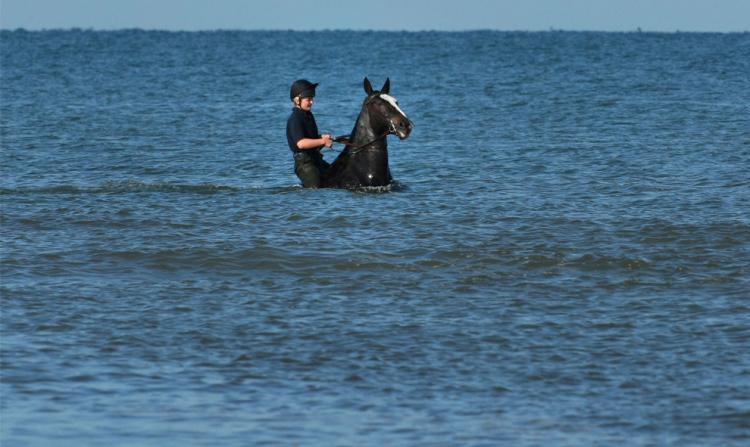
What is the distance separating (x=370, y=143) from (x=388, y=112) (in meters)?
0.55

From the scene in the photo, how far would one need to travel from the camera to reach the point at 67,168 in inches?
875

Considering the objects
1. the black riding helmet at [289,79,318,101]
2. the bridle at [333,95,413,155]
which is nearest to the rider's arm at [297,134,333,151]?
the bridle at [333,95,413,155]

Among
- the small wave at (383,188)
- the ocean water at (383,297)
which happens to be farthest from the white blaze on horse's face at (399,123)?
the small wave at (383,188)

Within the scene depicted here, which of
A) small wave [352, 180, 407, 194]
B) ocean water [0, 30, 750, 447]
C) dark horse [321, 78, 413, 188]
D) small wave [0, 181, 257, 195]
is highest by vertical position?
dark horse [321, 78, 413, 188]

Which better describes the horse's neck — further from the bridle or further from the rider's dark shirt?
the rider's dark shirt

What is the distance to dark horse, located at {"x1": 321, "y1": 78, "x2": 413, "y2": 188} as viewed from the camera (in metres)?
17.0

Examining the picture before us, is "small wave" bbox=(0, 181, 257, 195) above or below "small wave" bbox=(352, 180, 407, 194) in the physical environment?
below

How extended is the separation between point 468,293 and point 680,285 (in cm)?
185

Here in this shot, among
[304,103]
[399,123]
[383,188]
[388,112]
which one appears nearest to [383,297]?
[399,123]

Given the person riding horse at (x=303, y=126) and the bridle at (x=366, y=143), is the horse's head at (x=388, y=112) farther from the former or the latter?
the person riding horse at (x=303, y=126)

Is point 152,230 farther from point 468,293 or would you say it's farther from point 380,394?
point 380,394

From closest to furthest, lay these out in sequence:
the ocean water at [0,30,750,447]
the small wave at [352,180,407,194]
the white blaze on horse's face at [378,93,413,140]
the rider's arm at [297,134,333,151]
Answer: the ocean water at [0,30,750,447]
the white blaze on horse's face at [378,93,413,140]
the rider's arm at [297,134,333,151]
the small wave at [352,180,407,194]

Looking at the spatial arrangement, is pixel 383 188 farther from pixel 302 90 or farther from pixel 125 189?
pixel 125 189

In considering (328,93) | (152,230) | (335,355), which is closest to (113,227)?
(152,230)
